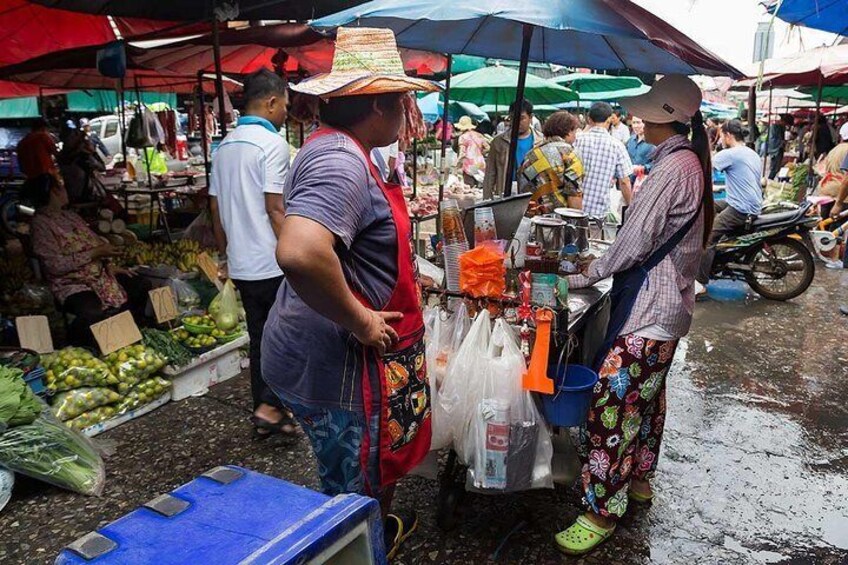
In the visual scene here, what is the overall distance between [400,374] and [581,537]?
1.32 m

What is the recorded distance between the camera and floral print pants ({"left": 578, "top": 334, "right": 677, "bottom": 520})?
258 cm

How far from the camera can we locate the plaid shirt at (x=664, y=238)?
8.18ft

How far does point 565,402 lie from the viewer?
8.63 feet

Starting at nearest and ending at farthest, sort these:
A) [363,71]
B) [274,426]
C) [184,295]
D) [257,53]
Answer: [363,71]
[274,426]
[184,295]
[257,53]

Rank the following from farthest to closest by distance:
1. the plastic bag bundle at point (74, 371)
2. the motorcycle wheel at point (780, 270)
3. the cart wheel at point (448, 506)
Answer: the motorcycle wheel at point (780, 270), the plastic bag bundle at point (74, 371), the cart wheel at point (448, 506)

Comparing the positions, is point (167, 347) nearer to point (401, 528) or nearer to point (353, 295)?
point (401, 528)

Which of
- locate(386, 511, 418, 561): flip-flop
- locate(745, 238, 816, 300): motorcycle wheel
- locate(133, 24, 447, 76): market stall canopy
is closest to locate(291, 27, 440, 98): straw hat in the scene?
locate(386, 511, 418, 561): flip-flop

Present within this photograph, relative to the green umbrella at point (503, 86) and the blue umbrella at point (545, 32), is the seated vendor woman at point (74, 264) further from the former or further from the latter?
the green umbrella at point (503, 86)

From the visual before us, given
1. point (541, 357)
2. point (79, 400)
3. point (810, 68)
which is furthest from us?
point (810, 68)

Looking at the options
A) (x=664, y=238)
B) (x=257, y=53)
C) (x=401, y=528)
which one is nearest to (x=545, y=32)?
(x=664, y=238)

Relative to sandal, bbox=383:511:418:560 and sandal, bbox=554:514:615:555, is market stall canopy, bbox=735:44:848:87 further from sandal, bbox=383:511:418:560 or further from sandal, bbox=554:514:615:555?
sandal, bbox=383:511:418:560

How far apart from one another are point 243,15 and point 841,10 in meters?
4.97

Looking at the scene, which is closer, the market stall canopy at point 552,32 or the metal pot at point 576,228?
the market stall canopy at point 552,32

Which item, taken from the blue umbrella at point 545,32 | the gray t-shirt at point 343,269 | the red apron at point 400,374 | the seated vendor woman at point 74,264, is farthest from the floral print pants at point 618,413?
the seated vendor woman at point 74,264
